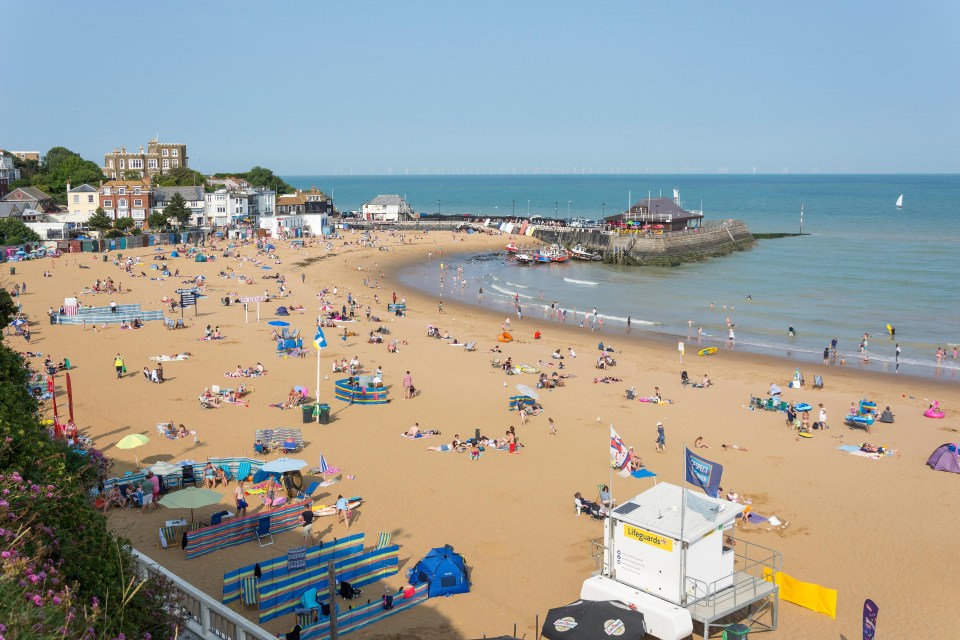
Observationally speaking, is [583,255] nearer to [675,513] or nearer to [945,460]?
[945,460]

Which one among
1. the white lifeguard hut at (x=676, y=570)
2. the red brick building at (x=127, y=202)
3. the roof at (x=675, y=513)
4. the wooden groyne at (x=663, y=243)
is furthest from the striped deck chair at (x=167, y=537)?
the red brick building at (x=127, y=202)

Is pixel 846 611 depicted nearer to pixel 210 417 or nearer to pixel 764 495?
pixel 764 495

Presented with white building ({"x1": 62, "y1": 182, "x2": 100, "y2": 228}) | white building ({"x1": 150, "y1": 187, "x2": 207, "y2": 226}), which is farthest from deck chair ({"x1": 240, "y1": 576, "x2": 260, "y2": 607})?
white building ({"x1": 150, "y1": 187, "x2": 207, "y2": 226})

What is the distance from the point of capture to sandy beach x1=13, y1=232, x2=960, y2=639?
44.3 ft

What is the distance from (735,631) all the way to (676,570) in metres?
1.16

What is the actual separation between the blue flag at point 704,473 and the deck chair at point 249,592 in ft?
23.1

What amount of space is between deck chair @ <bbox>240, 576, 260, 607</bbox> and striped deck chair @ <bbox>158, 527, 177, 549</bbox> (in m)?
2.54

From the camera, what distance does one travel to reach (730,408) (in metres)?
24.9

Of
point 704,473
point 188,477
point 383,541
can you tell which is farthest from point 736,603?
point 188,477

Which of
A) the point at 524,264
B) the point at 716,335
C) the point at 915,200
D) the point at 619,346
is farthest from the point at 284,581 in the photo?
the point at 915,200

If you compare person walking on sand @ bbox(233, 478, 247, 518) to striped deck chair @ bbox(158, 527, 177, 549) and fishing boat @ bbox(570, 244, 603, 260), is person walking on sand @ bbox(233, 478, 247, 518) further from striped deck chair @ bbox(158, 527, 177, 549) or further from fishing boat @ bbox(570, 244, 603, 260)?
fishing boat @ bbox(570, 244, 603, 260)

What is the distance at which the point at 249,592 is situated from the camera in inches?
481

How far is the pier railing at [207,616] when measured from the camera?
8500 millimetres

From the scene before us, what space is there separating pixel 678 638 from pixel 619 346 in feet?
79.1
